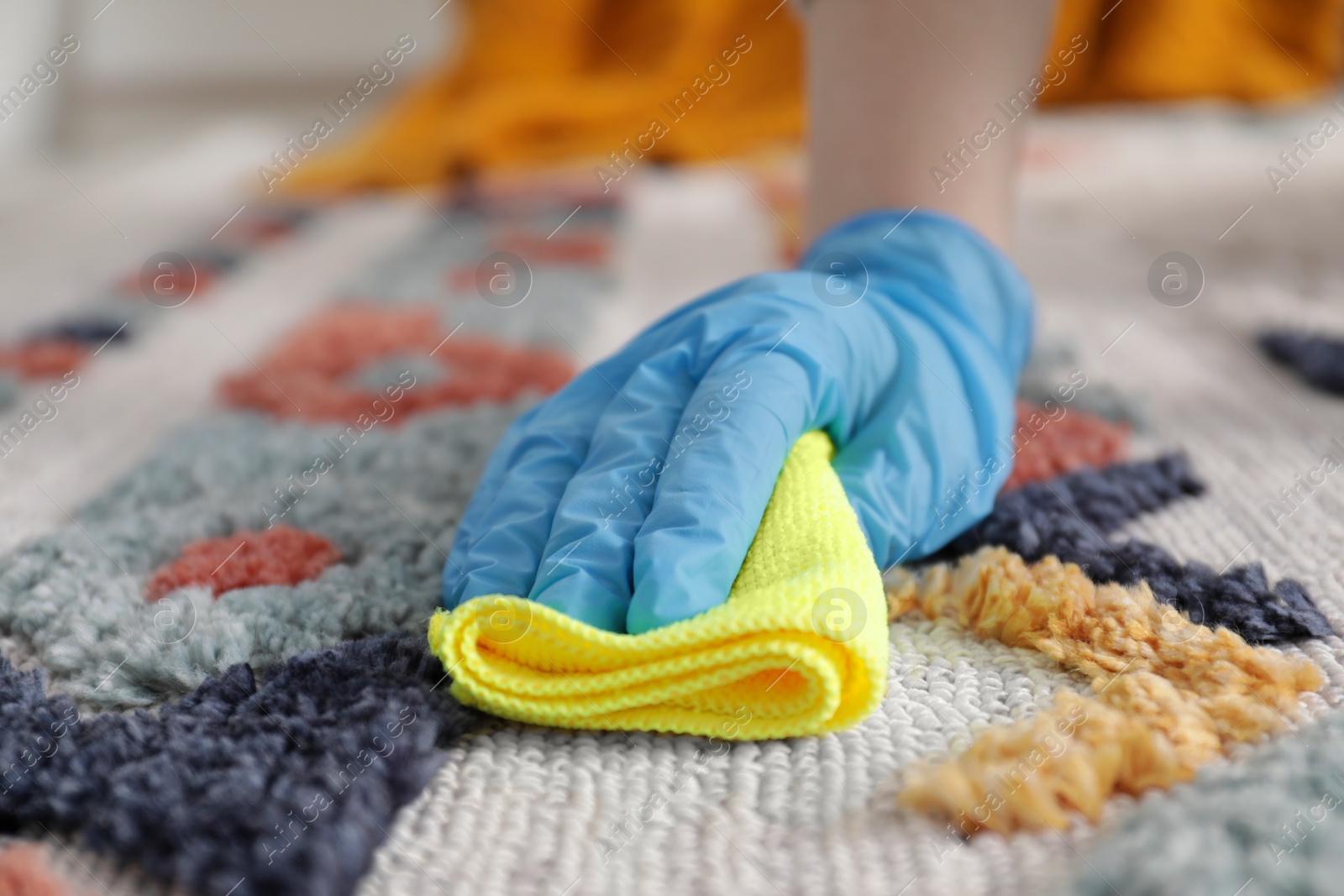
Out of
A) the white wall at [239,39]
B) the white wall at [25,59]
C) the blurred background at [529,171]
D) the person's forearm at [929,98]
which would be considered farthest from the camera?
the white wall at [239,39]

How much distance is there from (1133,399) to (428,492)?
1.54 feet

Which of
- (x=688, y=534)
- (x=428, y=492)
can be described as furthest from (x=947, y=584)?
(x=428, y=492)

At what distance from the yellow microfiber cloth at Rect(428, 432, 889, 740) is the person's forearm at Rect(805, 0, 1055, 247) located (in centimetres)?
36

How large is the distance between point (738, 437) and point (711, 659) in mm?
116

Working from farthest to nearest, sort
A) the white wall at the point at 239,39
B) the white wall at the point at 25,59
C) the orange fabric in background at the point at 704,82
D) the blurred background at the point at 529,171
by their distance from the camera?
the white wall at the point at 239,39 → the white wall at the point at 25,59 → the orange fabric in background at the point at 704,82 → the blurred background at the point at 529,171

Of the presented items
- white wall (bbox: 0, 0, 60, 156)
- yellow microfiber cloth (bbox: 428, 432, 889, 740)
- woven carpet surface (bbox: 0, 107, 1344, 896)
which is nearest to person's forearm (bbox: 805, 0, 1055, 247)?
woven carpet surface (bbox: 0, 107, 1344, 896)

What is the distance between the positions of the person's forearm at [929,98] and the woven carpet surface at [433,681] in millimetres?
177

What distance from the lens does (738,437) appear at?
1.58 feet

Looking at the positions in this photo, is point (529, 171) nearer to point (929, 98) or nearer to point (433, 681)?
point (929, 98)

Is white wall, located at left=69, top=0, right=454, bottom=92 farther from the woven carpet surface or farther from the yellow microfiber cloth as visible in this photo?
the yellow microfiber cloth

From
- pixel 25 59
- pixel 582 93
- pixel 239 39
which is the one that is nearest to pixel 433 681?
pixel 582 93

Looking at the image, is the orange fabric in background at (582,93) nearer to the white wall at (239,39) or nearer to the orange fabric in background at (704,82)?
the orange fabric in background at (704,82)

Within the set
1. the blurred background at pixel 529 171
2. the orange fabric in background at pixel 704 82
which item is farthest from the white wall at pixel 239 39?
the orange fabric in background at pixel 704 82

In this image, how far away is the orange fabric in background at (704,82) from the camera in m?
1.56
